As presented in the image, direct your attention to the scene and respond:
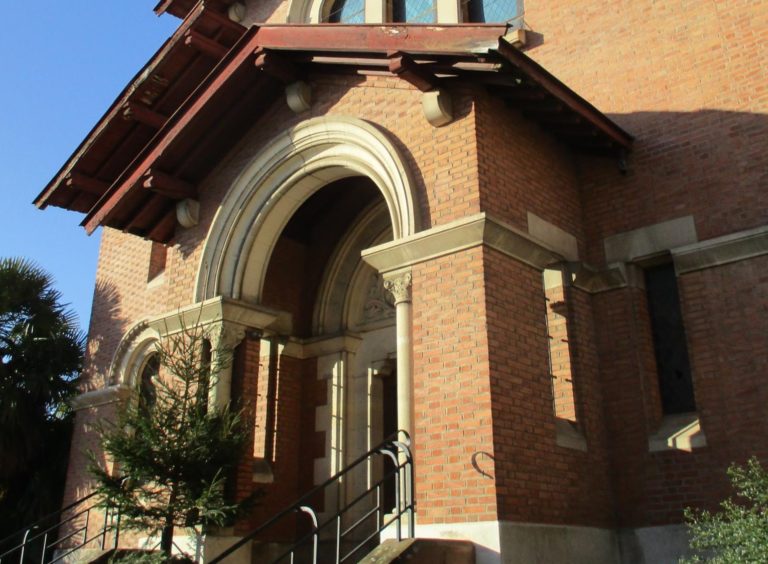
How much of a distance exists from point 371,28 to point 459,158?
61.7 inches

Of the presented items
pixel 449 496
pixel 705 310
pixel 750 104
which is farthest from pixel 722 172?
pixel 449 496

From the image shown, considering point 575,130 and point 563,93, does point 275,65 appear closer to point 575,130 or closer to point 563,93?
point 563,93

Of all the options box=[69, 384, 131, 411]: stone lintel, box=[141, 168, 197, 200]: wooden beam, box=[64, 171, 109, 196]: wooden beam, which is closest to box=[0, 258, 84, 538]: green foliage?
box=[69, 384, 131, 411]: stone lintel

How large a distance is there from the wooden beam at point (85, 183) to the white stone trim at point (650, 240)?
23.7 ft

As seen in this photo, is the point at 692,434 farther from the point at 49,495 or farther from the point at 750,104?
the point at 49,495

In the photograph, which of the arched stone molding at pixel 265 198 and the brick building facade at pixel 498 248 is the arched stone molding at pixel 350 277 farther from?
the arched stone molding at pixel 265 198

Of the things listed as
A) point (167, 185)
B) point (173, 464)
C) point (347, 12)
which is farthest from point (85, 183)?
point (173, 464)

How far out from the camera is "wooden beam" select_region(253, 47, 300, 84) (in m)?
8.89

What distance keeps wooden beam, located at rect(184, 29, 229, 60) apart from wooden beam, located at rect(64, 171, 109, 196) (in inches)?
94.2

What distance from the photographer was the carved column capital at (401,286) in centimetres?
752

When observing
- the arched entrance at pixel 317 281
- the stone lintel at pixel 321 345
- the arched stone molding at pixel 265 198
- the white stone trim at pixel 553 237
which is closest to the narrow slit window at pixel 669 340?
the white stone trim at pixel 553 237

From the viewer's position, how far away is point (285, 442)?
10602mm

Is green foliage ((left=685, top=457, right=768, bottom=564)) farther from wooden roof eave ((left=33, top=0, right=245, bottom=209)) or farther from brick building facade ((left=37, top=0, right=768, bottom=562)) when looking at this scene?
wooden roof eave ((left=33, top=0, right=245, bottom=209))

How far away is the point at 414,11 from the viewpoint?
1193 centimetres
